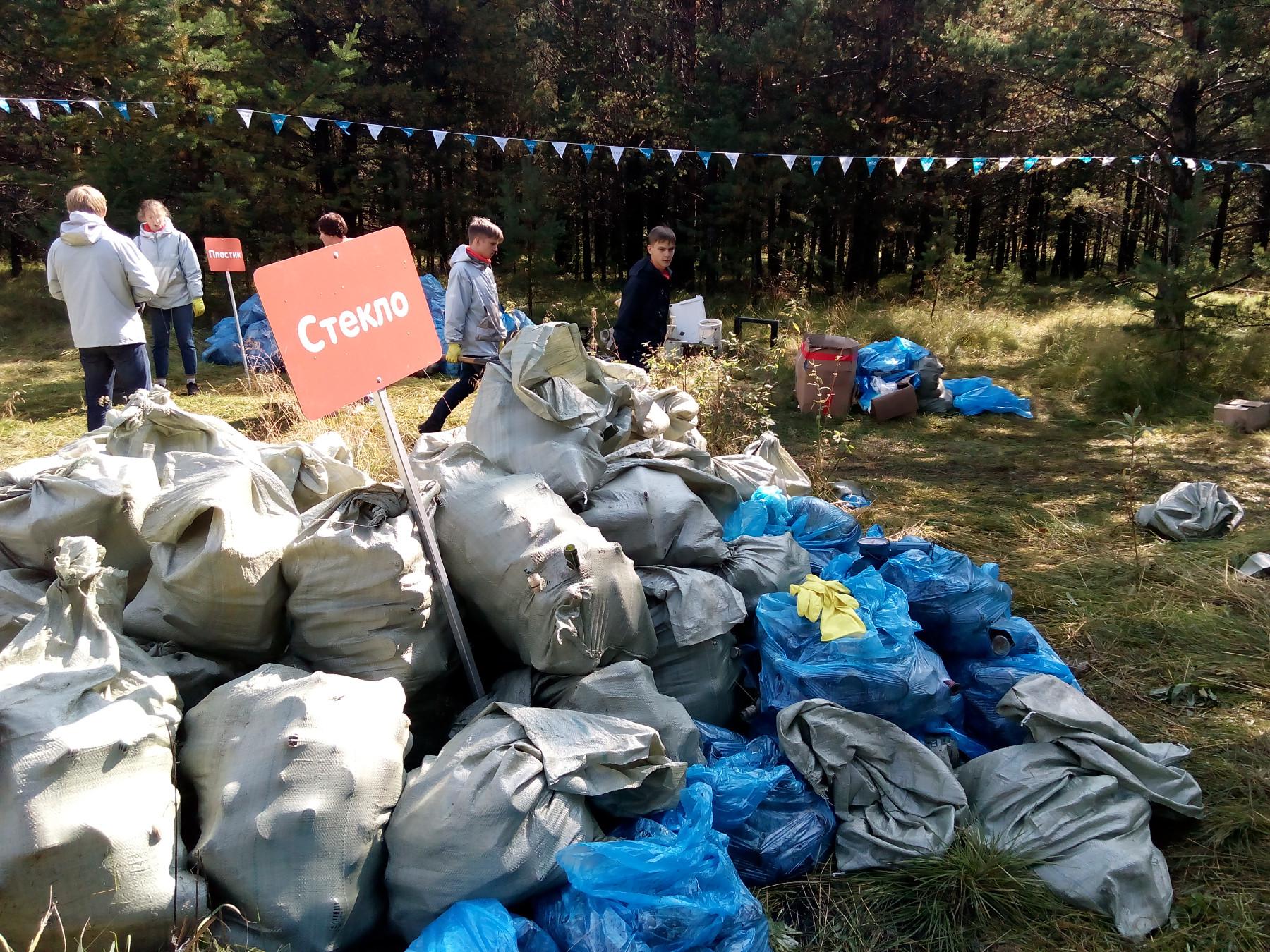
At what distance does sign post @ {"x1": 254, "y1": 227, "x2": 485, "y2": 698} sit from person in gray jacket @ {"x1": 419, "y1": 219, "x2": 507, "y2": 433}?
9.21 ft

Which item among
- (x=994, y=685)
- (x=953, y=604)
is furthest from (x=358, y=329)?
(x=994, y=685)

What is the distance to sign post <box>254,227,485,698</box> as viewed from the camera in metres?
2.06

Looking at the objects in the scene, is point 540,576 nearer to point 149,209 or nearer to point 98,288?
point 98,288

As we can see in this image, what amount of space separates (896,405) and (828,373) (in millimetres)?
641

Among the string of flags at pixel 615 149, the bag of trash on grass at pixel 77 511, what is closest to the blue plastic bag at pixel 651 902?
the bag of trash on grass at pixel 77 511

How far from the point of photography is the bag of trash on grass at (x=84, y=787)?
155cm

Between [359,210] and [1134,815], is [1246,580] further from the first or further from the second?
[359,210]

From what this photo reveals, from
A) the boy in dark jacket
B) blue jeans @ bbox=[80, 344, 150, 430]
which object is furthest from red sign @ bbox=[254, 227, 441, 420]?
blue jeans @ bbox=[80, 344, 150, 430]

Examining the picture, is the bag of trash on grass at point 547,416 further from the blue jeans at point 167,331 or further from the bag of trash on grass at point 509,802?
the blue jeans at point 167,331

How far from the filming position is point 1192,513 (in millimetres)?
4223

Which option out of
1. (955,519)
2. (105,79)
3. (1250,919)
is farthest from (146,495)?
(105,79)

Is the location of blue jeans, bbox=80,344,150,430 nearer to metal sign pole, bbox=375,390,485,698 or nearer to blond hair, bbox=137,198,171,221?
blond hair, bbox=137,198,171,221

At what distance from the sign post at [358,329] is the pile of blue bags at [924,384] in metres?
5.39

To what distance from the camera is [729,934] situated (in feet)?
5.70
